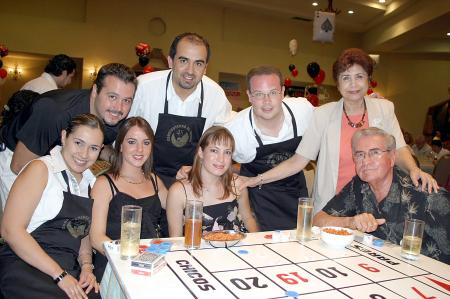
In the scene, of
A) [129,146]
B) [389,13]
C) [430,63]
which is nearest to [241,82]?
[389,13]

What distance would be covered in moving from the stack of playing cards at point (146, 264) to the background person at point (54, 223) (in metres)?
0.51

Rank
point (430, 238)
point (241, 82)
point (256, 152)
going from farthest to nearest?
point (241, 82) → point (256, 152) → point (430, 238)

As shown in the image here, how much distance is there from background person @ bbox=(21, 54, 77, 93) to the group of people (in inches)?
69.7

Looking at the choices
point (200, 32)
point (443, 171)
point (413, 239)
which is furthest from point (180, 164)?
point (200, 32)

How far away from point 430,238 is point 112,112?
6.07 ft

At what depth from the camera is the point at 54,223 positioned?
182 cm

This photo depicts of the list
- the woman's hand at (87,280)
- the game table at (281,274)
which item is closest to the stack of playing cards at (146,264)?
the game table at (281,274)

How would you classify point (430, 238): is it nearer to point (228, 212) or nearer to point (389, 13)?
point (228, 212)

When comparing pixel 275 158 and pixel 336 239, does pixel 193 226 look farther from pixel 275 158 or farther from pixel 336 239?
pixel 275 158

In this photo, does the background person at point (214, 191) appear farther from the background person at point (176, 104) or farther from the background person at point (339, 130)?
the background person at point (176, 104)

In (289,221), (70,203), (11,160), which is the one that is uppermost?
(11,160)

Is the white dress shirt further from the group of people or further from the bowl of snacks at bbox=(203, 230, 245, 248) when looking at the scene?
the bowl of snacks at bbox=(203, 230, 245, 248)

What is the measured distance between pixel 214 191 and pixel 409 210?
3.56 feet

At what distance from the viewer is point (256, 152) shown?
2686mm
